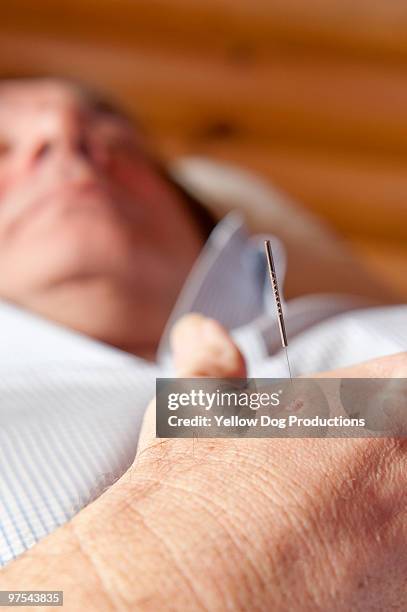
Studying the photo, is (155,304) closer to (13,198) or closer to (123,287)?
(123,287)

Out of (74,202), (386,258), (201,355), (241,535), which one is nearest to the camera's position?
(241,535)

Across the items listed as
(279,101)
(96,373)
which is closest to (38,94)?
(96,373)

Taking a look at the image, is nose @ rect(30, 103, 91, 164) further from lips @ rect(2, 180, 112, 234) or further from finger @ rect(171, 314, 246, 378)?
finger @ rect(171, 314, 246, 378)

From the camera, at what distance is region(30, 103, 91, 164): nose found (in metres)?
0.84

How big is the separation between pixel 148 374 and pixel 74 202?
0.26 meters

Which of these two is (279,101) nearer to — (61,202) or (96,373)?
(61,202)

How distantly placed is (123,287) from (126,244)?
5 centimetres

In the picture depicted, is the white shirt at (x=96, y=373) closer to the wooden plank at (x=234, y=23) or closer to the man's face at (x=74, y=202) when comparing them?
the man's face at (x=74, y=202)

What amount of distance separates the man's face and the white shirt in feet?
0.17

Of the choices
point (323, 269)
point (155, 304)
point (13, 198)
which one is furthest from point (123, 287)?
point (323, 269)

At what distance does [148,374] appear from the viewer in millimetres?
615

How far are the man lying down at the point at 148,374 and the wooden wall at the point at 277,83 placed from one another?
0.42 metres

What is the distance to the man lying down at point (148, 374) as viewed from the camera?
0.27 metres

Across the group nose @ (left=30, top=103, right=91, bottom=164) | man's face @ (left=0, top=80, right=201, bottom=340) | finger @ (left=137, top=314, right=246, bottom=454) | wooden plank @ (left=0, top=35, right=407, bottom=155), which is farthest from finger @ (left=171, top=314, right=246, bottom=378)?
wooden plank @ (left=0, top=35, right=407, bottom=155)
